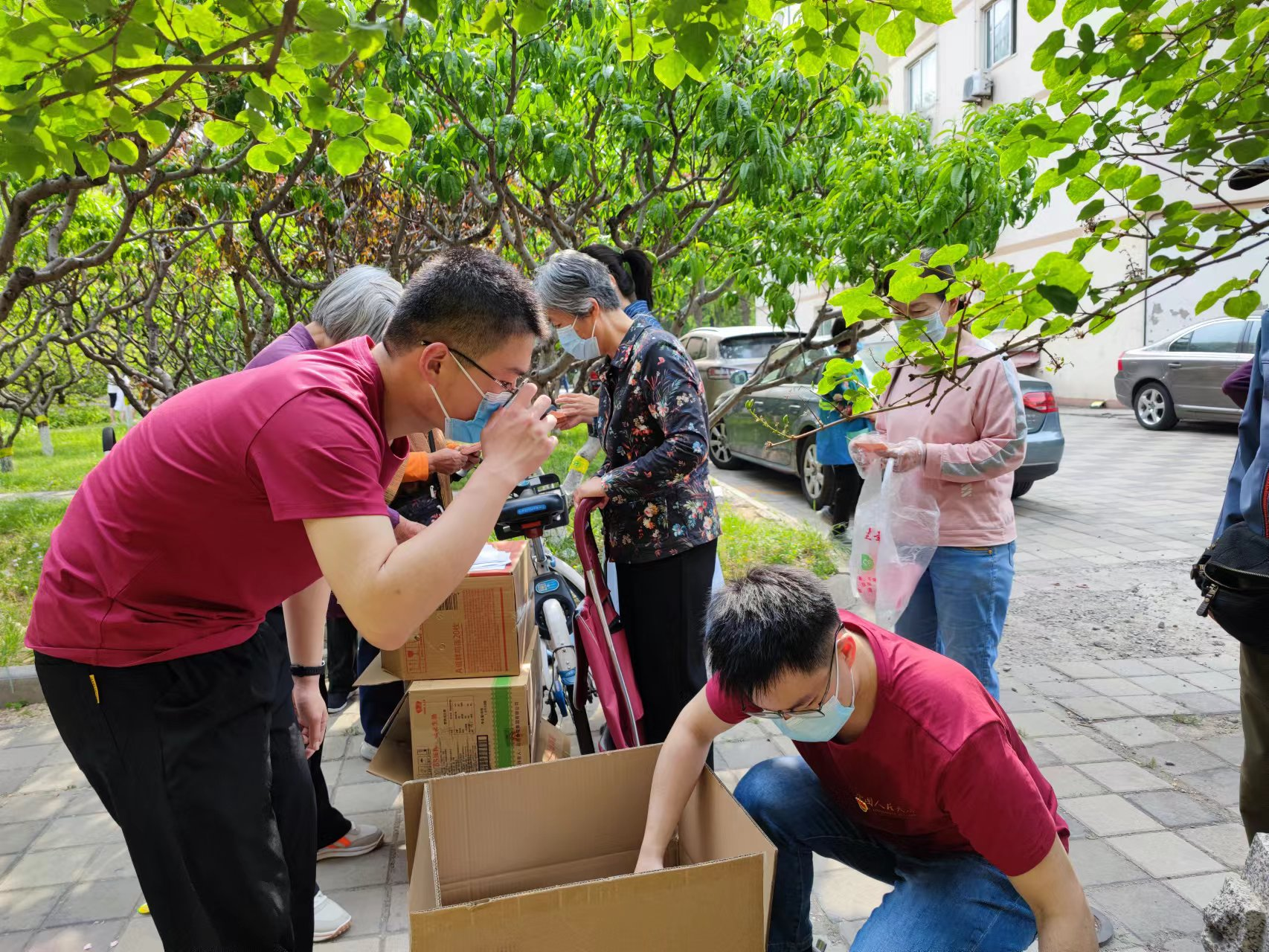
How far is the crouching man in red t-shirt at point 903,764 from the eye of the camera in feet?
5.15

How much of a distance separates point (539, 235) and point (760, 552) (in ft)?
13.1

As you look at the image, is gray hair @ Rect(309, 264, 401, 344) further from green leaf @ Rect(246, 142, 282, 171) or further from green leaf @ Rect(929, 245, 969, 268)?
green leaf @ Rect(929, 245, 969, 268)

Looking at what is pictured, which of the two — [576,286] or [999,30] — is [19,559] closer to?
[576,286]

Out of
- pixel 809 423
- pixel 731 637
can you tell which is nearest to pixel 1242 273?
pixel 809 423

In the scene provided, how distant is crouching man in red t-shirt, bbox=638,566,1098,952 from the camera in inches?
61.8

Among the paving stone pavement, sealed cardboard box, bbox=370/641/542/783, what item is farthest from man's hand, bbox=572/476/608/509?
the paving stone pavement

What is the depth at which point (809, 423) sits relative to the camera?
792 centimetres

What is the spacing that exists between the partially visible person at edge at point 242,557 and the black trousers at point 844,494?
562 centimetres

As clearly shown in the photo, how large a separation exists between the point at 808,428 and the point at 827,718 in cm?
626

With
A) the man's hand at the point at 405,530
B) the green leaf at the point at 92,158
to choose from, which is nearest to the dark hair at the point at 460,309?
the man's hand at the point at 405,530

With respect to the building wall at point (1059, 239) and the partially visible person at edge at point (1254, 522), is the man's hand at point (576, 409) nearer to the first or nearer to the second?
the partially visible person at edge at point (1254, 522)

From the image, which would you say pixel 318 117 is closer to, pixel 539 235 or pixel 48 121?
pixel 48 121

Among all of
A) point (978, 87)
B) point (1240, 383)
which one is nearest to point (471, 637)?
point (1240, 383)

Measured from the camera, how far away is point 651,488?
106 inches
